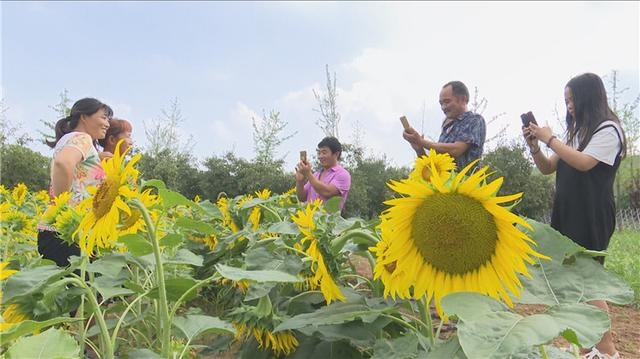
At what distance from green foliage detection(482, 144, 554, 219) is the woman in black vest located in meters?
10.3

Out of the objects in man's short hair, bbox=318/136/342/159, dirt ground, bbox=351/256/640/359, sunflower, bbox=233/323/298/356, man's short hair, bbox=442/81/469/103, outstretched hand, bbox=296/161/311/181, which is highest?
man's short hair, bbox=442/81/469/103

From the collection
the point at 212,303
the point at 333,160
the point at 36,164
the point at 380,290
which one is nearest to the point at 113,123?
the point at 212,303

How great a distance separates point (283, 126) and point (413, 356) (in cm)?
1722

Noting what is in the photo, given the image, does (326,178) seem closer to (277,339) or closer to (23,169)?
(277,339)

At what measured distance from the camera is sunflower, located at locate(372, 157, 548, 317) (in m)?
0.83

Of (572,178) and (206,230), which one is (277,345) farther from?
(572,178)

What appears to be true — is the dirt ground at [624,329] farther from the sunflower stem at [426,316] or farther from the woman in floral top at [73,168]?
the woman in floral top at [73,168]

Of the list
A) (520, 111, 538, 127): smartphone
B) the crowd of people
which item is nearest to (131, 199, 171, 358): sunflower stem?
the crowd of people

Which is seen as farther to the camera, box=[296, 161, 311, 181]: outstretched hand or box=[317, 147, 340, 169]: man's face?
box=[317, 147, 340, 169]: man's face

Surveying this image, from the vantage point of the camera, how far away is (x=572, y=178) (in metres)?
2.19

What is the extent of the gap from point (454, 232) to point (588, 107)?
1.65 m

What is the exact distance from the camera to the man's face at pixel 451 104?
2803 mm

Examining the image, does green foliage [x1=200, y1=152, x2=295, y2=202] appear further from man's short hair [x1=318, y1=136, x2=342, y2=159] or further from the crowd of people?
the crowd of people

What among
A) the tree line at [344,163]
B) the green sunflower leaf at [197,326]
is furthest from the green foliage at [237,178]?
the green sunflower leaf at [197,326]
